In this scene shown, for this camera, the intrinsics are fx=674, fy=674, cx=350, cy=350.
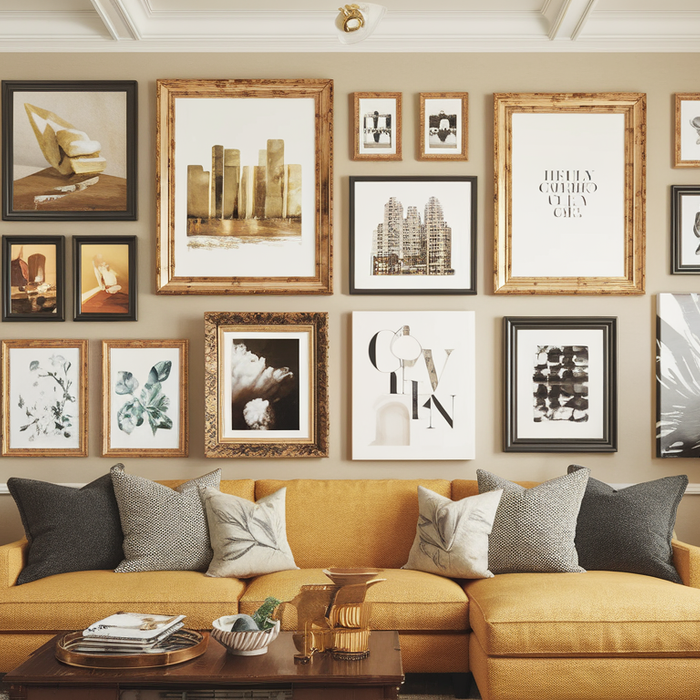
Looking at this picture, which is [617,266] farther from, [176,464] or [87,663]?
[87,663]

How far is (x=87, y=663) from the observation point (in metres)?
2.00

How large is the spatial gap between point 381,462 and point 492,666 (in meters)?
1.29

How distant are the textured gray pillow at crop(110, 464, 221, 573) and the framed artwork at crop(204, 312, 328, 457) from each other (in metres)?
0.49

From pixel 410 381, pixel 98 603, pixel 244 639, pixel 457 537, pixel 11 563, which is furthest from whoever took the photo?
pixel 410 381

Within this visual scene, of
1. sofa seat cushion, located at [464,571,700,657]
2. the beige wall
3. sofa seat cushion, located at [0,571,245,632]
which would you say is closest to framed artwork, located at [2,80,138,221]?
the beige wall

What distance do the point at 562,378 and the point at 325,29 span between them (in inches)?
86.8

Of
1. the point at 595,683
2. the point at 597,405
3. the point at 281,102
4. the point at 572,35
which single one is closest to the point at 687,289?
the point at 597,405

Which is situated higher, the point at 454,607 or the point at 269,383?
the point at 269,383

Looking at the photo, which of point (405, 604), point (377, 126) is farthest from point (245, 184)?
point (405, 604)

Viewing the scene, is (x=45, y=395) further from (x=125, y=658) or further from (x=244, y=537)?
(x=125, y=658)

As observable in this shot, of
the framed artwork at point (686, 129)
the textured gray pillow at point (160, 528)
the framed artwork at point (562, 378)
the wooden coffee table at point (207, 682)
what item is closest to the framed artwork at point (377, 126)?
the framed artwork at point (562, 378)

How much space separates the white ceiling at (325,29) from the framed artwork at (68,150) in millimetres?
251

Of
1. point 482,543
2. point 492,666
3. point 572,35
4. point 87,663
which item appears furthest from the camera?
point 572,35

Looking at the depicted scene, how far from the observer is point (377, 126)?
3.54 metres
